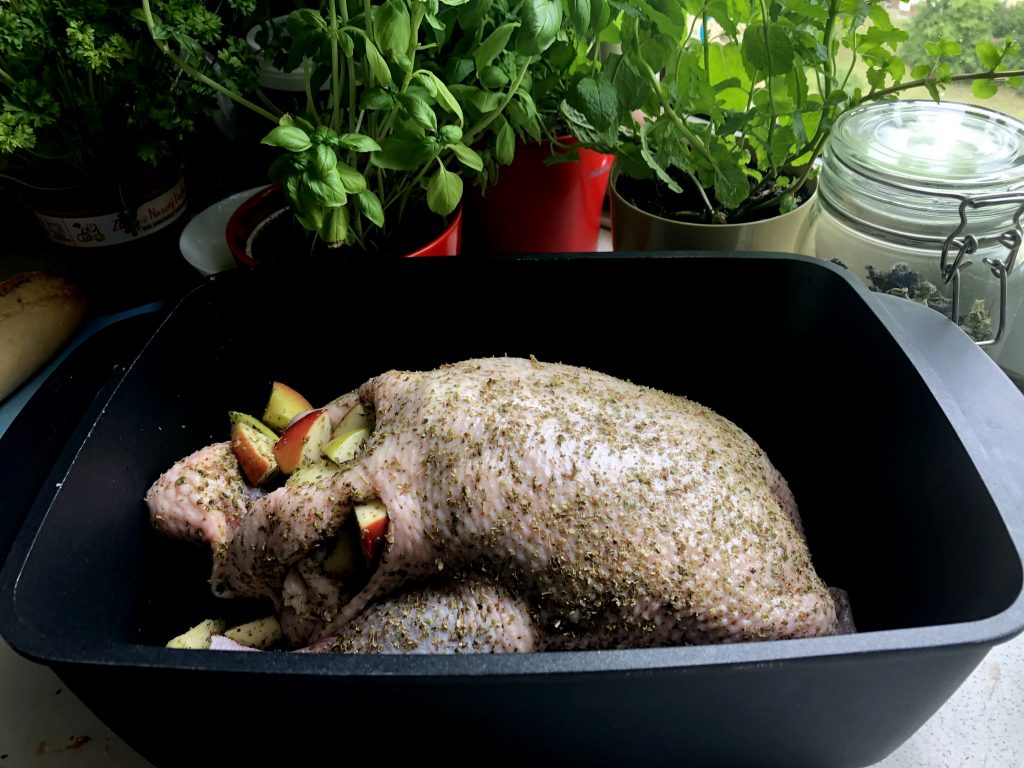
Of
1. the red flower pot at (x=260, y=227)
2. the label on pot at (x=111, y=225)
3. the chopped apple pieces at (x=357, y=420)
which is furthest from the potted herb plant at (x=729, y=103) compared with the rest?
the label on pot at (x=111, y=225)

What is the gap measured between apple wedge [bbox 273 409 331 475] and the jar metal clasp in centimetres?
70

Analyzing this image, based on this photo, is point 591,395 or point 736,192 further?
point 736,192

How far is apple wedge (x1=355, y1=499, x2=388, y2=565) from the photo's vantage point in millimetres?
719

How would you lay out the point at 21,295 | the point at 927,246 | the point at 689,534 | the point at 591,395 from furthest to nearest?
1. the point at 21,295
2. the point at 927,246
3. the point at 591,395
4. the point at 689,534

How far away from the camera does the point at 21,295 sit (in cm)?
110

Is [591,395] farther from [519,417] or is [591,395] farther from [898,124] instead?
[898,124]

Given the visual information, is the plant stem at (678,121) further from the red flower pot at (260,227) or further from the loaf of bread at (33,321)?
the loaf of bread at (33,321)

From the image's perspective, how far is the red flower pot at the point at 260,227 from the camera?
3.14ft

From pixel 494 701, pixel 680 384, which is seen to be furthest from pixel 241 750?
pixel 680 384

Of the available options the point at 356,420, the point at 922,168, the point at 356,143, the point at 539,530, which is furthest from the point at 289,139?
the point at 922,168

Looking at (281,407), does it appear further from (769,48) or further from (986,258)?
(986,258)

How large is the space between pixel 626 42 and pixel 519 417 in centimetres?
44

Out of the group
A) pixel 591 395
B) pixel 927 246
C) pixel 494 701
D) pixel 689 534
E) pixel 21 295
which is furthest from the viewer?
pixel 21 295

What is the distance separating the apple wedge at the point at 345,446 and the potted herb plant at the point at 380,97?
0.20 metres
